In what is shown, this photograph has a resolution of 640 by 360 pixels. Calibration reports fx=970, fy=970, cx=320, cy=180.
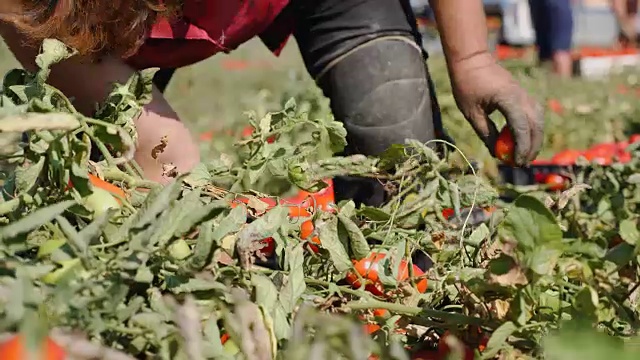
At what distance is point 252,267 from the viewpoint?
92 centimetres

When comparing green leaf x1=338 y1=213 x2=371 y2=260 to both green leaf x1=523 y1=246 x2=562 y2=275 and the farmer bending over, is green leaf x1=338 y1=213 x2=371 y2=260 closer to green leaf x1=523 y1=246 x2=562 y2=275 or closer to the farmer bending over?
green leaf x1=523 y1=246 x2=562 y2=275

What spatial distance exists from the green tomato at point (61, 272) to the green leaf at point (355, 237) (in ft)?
1.22

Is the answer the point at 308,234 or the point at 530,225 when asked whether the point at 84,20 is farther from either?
the point at 530,225

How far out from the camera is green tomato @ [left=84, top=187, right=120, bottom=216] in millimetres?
883

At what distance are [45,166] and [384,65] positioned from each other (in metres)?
1.02

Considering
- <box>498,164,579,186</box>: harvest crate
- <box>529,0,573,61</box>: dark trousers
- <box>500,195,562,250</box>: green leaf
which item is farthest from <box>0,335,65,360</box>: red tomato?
<box>529,0,573,61</box>: dark trousers

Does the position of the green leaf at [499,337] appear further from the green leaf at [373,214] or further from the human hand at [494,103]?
the human hand at [494,103]

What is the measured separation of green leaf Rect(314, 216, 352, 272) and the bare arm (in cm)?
54

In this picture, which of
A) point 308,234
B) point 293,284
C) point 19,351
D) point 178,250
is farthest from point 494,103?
point 19,351

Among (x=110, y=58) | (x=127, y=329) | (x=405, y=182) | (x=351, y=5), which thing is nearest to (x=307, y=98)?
(x=351, y=5)

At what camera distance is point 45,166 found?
905 mm

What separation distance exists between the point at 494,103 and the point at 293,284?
817 mm

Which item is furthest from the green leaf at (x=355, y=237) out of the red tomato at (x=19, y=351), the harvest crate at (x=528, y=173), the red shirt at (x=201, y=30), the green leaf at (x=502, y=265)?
the harvest crate at (x=528, y=173)

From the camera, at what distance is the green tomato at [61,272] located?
738 mm
